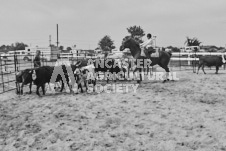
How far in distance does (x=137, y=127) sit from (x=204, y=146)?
4.12ft

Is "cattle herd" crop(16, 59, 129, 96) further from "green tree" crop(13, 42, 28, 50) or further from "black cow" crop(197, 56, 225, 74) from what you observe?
"green tree" crop(13, 42, 28, 50)

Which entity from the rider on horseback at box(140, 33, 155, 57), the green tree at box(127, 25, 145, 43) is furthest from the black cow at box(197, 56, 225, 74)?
the green tree at box(127, 25, 145, 43)

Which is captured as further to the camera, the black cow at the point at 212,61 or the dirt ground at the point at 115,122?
the black cow at the point at 212,61

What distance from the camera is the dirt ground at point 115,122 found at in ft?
12.5

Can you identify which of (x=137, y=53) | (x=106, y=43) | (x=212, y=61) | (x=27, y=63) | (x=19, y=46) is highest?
(x=19, y=46)

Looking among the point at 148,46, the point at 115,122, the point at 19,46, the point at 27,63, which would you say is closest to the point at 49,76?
the point at 115,122

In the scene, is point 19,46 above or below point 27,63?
above

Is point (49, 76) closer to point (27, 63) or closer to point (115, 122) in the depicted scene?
point (115, 122)

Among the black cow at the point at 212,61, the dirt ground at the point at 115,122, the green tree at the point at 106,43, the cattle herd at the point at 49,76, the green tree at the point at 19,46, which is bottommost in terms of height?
the dirt ground at the point at 115,122

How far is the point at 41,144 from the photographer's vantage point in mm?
3857

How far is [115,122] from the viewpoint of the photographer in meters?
4.77

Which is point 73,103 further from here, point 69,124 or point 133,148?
point 133,148

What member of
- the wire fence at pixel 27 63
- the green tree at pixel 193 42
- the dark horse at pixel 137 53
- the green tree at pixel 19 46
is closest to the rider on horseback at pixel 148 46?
the dark horse at pixel 137 53

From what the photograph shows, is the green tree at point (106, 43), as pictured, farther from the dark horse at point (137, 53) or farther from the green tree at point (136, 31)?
the dark horse at point (137, 53)
